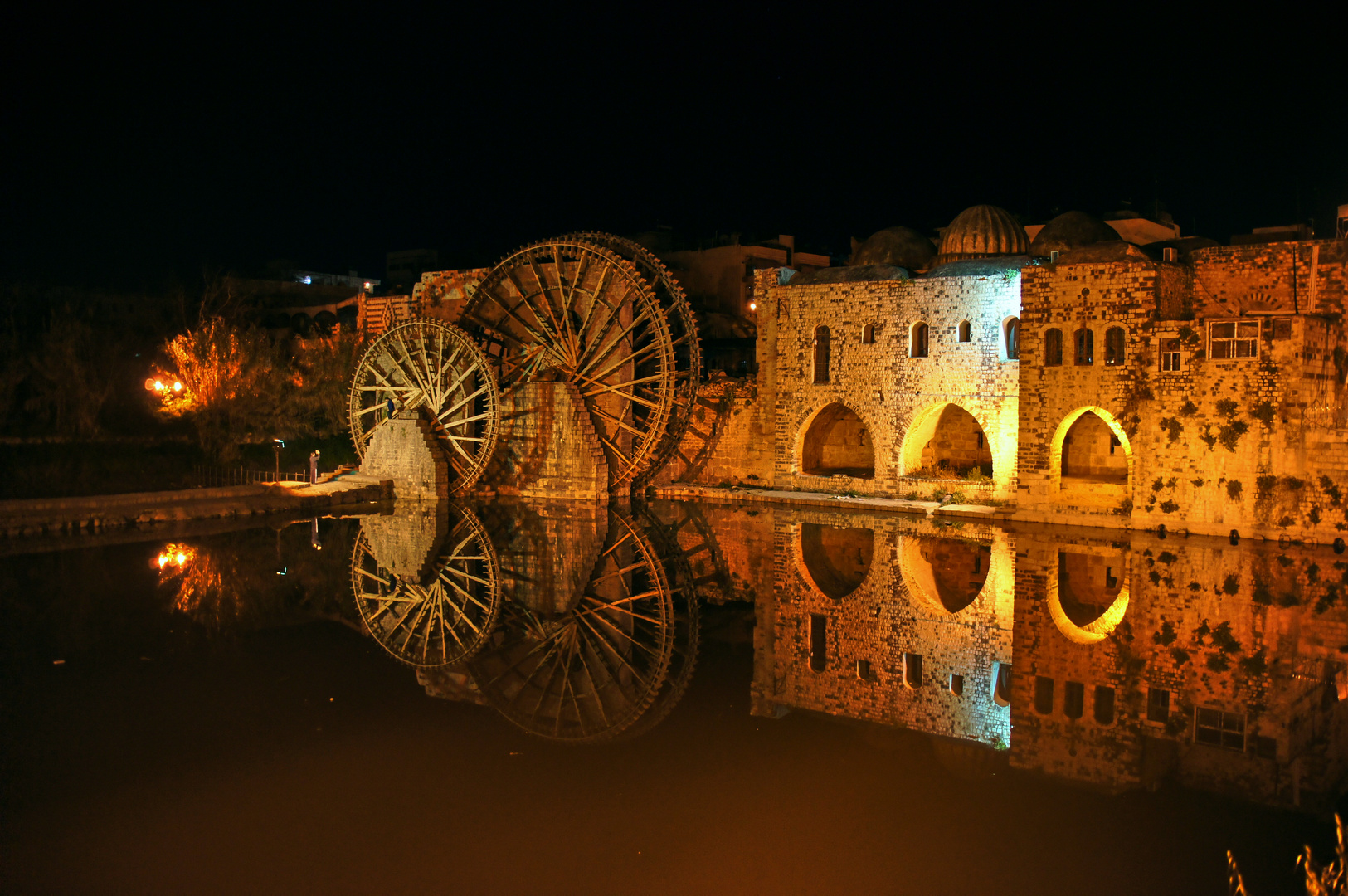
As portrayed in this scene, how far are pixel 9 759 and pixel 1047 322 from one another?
1429cm

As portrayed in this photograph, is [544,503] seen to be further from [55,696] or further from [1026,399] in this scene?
[55,696]

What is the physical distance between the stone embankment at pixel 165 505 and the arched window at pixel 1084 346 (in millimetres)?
12265

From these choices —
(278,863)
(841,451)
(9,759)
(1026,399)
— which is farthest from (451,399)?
(278,863)

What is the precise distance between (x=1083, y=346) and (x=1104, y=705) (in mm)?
9857

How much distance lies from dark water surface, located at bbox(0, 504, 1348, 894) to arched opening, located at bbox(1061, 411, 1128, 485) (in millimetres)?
7717

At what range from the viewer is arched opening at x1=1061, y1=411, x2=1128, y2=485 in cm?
1808

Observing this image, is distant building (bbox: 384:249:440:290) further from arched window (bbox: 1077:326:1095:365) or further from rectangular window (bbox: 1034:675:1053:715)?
rectangular window (bbox: 1034:675:1053:715)

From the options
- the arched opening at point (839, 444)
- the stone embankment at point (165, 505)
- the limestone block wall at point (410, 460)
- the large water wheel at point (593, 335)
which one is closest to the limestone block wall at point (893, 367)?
the arched opening at point (839, 444)

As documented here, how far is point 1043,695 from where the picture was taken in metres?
6.71

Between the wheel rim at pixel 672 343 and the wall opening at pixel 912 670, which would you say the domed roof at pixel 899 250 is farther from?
the wall opening at pixel 912 670

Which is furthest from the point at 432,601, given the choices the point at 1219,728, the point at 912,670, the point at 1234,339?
the point at 1234,339

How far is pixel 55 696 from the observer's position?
652cm

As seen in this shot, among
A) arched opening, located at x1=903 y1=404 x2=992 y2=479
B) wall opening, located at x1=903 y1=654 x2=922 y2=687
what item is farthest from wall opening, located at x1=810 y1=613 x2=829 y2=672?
arched opening, located at x1=903 y1=404 x2=992 y2=479

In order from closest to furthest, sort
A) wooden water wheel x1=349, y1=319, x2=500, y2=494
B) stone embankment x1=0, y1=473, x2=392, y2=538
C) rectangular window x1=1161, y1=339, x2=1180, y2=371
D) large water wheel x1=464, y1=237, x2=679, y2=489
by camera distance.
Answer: stone embankment x1=0, y1=473, x2=392, y2=538 → rectangular window x1=1161, y1=339, x2=1180, y2=371 → wooden water wheel x1=349, y1=319, x2=500, y2=494 → large water wheel x1=464, y1=237, x2=679, y2=489
